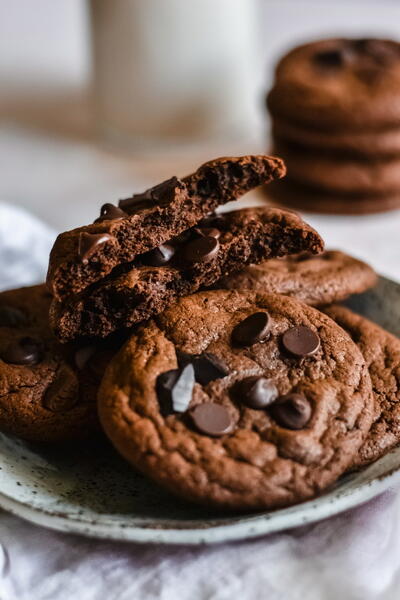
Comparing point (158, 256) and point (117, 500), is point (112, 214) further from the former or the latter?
point (117, 500)

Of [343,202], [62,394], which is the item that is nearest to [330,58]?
[343,202]

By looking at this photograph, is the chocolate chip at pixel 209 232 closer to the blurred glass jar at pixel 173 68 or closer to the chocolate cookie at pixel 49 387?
the chocolate cookie at pixel 49 387

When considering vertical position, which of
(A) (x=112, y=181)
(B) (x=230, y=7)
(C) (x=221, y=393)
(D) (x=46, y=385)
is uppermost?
(B) (x=230, y=7)

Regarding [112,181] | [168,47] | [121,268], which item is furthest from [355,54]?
[121,268]

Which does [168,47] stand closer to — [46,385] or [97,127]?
[97,127]

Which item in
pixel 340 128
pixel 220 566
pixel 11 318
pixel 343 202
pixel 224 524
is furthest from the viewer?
pixel 343 202

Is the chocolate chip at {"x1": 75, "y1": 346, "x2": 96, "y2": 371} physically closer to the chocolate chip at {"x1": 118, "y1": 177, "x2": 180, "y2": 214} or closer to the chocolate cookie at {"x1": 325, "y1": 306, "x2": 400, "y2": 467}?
the chocolate chip at {"x1": 118, "y1": 177, "x2": 180, "y2": 214}
